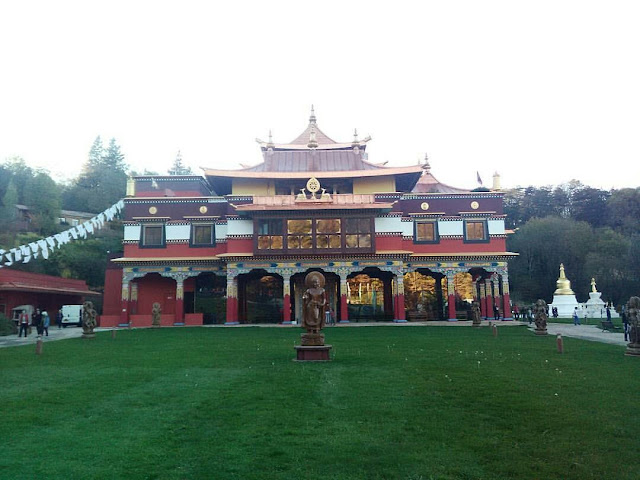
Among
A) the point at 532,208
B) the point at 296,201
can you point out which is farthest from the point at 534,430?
the point at 532,208

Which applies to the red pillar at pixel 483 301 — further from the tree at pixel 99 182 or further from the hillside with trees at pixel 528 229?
the tree at pixel 99 182

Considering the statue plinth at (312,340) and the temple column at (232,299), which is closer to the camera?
the statue plinth at (312,340)

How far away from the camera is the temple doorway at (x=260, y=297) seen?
3603 cm

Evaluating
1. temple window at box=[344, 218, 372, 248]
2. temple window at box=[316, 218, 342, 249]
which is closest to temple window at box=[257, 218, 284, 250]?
temple window at box=[316, 218, 342, 249]

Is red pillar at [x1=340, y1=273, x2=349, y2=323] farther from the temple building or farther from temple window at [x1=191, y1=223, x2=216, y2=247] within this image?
temple window at [x1=191, y1=223, x2=216, y2=247]

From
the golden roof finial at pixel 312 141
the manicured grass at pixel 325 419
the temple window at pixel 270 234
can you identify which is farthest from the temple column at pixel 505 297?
the manicured grass at pixel 325 419

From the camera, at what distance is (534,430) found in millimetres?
6910

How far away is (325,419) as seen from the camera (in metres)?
7.57

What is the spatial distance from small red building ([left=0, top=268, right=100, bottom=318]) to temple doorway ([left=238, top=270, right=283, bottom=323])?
1446 cm

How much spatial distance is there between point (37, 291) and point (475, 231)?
104 ft

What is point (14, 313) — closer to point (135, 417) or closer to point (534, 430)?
point (135, 417)

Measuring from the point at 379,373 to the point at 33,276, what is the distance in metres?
33.3

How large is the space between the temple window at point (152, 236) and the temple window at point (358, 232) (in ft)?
44.0

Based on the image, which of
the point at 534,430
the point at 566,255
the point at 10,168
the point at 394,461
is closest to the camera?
the point at 394,461
